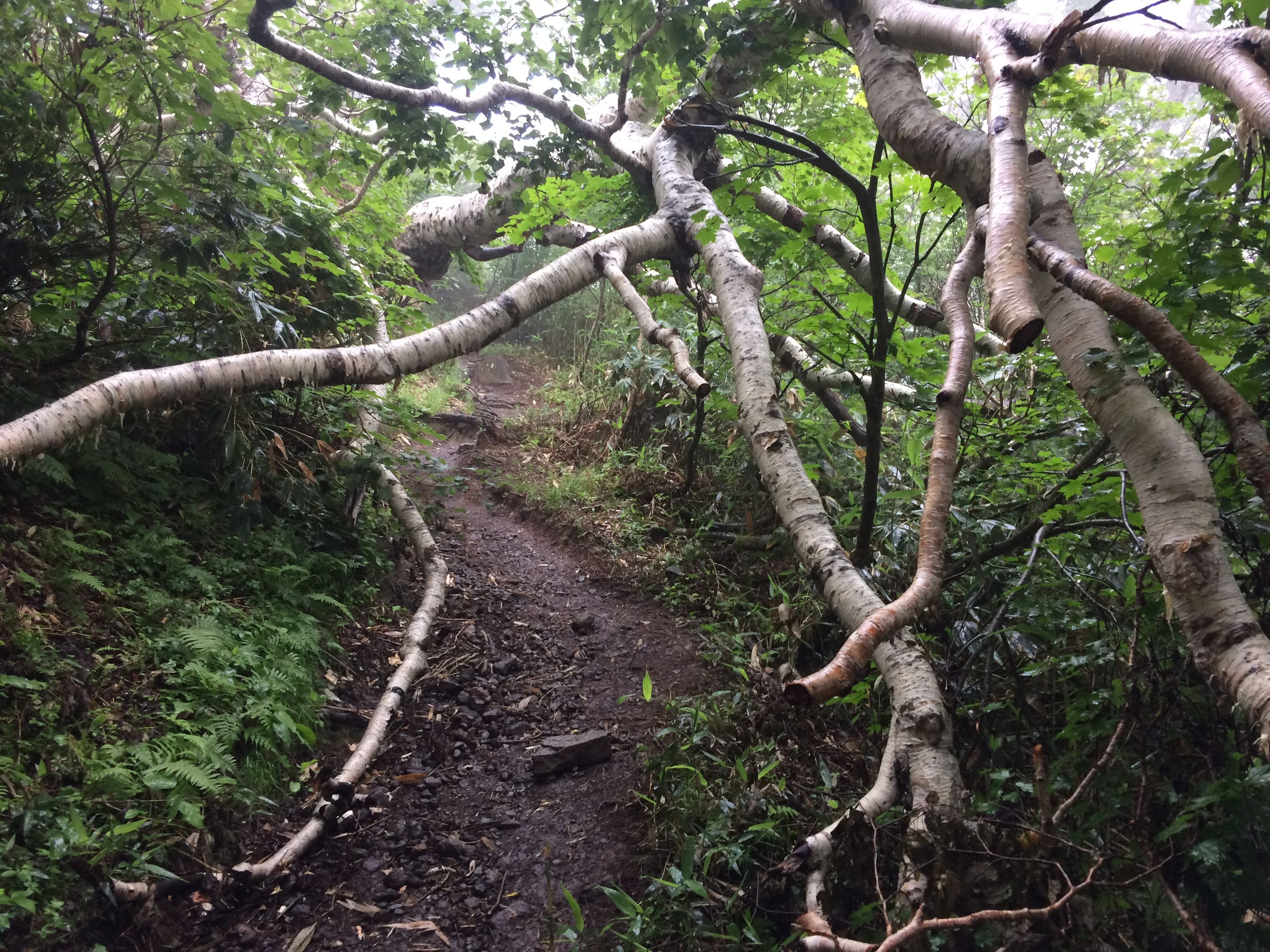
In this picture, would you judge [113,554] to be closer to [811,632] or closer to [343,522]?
[343,522]

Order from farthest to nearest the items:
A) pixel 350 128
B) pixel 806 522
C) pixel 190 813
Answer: pixel 350 128 < pixel 806 522 < pixel 190 813

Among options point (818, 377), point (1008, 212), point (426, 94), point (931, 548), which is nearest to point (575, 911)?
point (931, 548)

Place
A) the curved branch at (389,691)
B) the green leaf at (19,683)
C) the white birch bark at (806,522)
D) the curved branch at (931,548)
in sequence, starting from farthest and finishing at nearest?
the curved branch at (389,691)
the green leaf at (19,683)
the white birch bark at (806,522)
the curved branch at (931,548)

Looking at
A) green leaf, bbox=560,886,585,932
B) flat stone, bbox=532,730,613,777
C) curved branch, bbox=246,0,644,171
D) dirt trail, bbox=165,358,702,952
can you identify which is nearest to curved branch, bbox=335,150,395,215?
curved branch, bbox=246,0,644,171

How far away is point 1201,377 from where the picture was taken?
1.07m

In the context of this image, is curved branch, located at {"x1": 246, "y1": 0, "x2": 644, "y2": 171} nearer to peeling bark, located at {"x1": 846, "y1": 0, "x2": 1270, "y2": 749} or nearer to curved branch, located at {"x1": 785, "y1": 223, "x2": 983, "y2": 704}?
peeling bark, located at {"x1": 846, "y1": 0, "x2": 1270, "y2": 749}

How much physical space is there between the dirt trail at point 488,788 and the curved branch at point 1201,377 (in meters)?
2.34

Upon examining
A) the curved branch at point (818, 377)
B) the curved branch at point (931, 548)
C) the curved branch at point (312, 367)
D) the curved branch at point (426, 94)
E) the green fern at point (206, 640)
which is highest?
the curved branch at point (426, 94)

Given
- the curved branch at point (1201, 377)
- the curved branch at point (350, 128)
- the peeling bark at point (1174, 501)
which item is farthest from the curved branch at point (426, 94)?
the curved branch at point (1201, 377)

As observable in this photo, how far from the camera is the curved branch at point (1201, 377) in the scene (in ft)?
3.35

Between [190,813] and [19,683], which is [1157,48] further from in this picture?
[19,683]

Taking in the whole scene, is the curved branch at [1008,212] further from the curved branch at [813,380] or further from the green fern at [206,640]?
the green fern at [206,640]

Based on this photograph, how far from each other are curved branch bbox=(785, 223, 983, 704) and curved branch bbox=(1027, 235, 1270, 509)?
Result: 0.25m

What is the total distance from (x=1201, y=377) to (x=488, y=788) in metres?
3.17
